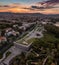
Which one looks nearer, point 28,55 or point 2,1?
point 28,55

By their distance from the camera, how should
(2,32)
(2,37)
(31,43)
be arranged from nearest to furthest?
(31,43) → (2,37) → (2,32)

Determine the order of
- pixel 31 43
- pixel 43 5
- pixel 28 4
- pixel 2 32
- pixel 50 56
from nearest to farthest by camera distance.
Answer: pixel 50 56 → pixel 31 43 → pixel 2 32 → pixel 43 5 → pixel 28 4

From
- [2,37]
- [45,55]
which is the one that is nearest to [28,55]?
[45,55]

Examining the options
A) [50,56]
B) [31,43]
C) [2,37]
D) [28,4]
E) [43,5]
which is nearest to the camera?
[50,56]

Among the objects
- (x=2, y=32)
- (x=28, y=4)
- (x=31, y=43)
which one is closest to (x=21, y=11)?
(x=28, y=4)

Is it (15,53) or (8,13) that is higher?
(8,13)

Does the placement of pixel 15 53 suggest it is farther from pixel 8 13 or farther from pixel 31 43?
pixel 8 13

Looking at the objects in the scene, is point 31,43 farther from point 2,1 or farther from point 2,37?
point 2,1

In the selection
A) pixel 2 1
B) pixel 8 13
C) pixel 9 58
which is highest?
pixel 2 1

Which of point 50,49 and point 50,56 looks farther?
point 50,49
